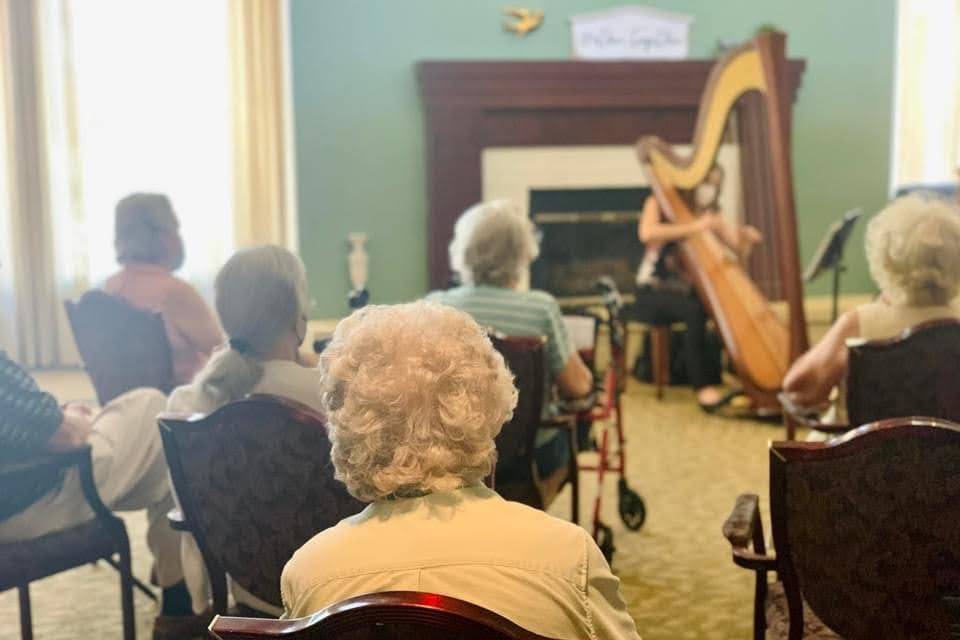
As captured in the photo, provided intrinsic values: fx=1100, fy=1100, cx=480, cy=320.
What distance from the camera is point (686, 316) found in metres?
5.96

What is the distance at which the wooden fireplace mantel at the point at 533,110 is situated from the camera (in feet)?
20.9

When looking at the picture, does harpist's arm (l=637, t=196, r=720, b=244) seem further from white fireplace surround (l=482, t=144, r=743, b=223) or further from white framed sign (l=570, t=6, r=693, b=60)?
white framed sign (l=570, t=6, r=693, b=60)

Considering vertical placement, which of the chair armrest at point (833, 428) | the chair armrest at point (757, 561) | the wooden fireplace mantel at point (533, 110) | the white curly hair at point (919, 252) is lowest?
the chair armrest at point (757, 561)

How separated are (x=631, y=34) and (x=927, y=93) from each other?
1.94 m

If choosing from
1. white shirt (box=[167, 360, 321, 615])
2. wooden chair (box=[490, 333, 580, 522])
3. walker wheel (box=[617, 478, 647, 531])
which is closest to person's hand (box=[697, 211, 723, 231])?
walker wheel (box=[617, 478, 647, 531])

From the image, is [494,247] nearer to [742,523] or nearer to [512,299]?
[512,299]

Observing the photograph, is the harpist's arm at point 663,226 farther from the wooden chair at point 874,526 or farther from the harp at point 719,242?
the wooden chair at point 874,526

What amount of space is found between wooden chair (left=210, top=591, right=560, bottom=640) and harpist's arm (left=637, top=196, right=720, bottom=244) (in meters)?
4.63

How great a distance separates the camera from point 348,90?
6375 millimetres

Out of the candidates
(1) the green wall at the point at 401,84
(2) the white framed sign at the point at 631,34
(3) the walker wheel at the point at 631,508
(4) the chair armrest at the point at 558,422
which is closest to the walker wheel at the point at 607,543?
(3) the walker wheel at the point at 631,508

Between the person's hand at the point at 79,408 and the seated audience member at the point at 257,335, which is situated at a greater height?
the seated audience member at the point at 257,335

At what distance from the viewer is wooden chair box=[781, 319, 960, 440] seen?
250cm

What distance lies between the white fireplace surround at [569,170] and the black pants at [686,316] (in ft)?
3.06

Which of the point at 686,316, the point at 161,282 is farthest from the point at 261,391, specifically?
the point at 686,316
